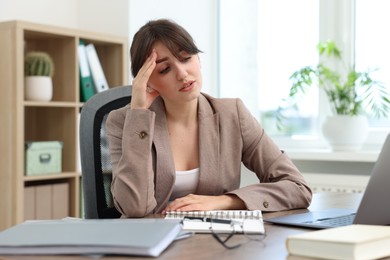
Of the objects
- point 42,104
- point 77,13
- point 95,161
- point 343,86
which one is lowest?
point 95,161

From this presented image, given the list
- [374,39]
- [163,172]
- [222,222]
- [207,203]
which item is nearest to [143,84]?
[163,172]

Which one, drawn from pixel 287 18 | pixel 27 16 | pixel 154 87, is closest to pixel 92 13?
pixel 27 16

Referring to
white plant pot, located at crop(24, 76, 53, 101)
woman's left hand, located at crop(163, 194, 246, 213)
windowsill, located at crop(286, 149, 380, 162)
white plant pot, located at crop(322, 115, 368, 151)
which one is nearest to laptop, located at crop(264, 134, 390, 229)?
woman's left hand, located at crop(163, 194, 246, 213)

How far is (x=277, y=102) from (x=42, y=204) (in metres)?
1.43

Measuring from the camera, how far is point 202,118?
1842 millimetres

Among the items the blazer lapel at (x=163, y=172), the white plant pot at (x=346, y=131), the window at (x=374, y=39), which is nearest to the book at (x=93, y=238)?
the blazer lapel at (x=163, y=172)

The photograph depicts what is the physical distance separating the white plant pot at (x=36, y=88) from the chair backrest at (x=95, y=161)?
120 centimetres

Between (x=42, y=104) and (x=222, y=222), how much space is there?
1960mm

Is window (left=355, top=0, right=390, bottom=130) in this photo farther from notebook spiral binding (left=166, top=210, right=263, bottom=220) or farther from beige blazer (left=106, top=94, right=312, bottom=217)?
notebook spiral binding (left=166, top=210, right=263, bottom=220)

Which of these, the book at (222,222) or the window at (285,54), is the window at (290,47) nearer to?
the window at (285,54)

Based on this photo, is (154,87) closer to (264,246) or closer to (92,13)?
(264,246)

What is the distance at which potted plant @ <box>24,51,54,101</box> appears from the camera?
298 cm

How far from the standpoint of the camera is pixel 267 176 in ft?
5.94

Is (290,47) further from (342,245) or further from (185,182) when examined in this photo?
(342,245)
